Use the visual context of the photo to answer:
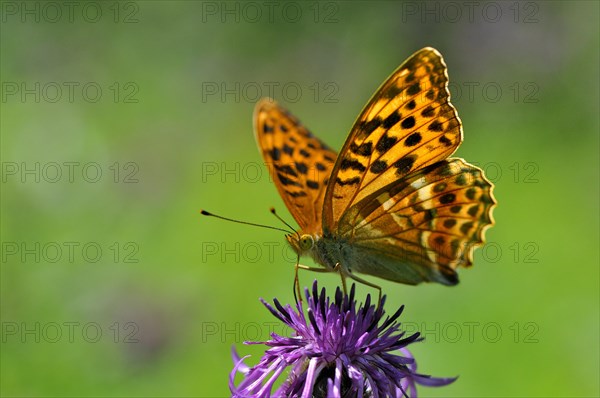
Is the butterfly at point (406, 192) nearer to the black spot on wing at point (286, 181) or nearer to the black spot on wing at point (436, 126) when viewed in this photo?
the black spot on wing at point (436, 126)

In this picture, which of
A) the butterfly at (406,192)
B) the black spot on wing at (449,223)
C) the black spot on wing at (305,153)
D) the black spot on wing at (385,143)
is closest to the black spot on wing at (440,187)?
the butterfly at (406,192)

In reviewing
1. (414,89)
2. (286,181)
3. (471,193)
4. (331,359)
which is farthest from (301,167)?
(331,359)

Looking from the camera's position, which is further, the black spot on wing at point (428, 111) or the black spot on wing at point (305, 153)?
the black spot on wing at point (305, 153)

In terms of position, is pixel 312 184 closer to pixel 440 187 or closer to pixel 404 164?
pixel 404 164

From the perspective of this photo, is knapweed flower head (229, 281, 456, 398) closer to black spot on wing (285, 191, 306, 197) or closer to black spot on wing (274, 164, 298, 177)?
black spot on wing (285, 191, 306, 197)

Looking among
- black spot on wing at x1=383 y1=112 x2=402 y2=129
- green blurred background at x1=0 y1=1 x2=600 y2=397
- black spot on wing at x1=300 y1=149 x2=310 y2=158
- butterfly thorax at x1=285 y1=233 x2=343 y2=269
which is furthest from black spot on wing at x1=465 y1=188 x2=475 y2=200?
green blurred background at x1=0 y1=1 x2=600 y2=397

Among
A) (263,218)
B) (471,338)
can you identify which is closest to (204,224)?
(263,218)

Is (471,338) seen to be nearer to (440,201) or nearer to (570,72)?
(440,201)

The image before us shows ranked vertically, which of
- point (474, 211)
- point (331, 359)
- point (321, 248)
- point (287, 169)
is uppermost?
point (287, 169)
